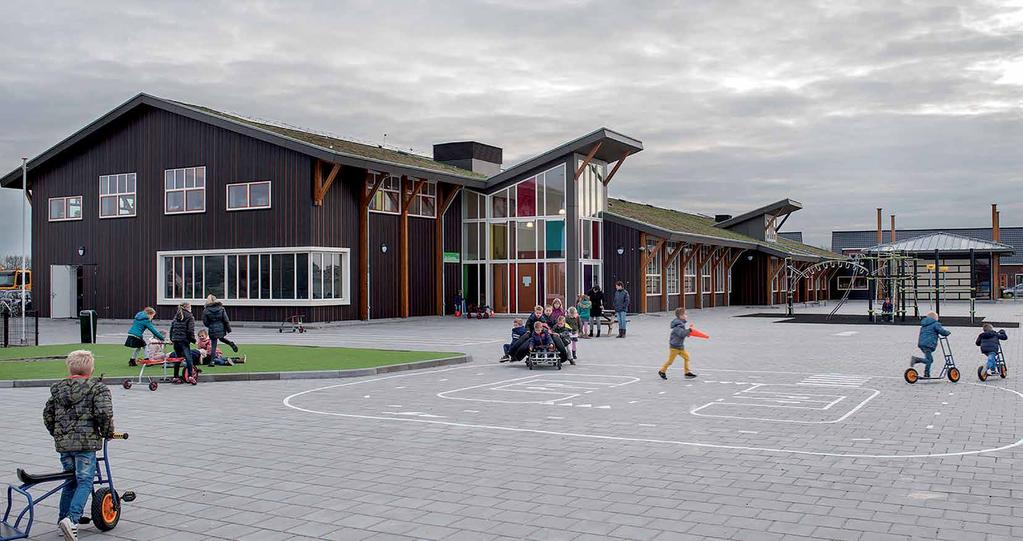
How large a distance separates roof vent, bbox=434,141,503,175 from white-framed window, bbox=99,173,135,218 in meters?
15.3

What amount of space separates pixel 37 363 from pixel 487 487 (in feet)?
49.3

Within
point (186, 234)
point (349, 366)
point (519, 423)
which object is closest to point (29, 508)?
point (519, 423)

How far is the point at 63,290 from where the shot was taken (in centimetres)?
4091

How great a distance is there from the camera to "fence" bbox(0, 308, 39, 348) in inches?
961

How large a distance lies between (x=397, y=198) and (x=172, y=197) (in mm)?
9219

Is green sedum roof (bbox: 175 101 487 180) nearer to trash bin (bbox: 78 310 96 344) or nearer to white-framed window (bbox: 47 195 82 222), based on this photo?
white-framed window (bbox: 47 195 82 222)

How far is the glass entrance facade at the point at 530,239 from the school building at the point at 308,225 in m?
0.07

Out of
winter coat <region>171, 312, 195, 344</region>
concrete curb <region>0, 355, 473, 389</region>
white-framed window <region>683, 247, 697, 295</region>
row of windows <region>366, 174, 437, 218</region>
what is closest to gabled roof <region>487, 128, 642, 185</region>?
row of windows <region>366, 174, 437, 218</region>

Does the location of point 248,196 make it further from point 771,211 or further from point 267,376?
point 771,211

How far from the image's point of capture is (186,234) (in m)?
36.8

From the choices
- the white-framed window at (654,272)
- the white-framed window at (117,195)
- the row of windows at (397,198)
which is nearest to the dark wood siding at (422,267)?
the row of windows at (397,198)

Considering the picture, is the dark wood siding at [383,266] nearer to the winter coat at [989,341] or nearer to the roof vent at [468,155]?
the roof vent at [468,155]

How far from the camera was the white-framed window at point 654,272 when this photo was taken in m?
43.4

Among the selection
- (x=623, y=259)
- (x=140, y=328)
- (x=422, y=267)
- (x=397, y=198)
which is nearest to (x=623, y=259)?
(x=623, y=259)
